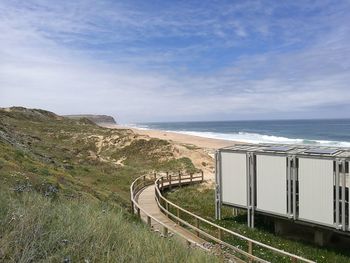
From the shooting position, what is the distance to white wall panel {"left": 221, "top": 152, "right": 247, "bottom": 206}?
16516 millimetres

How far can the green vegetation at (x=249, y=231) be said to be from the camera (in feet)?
41.0

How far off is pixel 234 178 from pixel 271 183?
2101 millimetres

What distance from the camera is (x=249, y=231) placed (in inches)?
617

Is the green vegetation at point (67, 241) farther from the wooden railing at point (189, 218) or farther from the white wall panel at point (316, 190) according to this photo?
the white wall panel at point (316, 190)

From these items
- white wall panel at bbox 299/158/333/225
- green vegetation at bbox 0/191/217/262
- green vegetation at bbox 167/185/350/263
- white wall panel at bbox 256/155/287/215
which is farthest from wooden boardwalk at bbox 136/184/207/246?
green vegetation at bbox 0/191/217/262

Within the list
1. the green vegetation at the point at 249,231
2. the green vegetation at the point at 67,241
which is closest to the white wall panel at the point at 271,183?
the green vegetation at the point at 249,231

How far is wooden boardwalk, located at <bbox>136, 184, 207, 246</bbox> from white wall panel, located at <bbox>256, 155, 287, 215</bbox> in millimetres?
3771

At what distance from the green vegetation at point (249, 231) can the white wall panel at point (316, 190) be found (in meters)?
1.08

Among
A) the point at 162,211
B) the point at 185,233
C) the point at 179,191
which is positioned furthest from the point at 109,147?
the point at 185,233

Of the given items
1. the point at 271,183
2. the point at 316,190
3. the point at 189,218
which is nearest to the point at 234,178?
the point at 271,183

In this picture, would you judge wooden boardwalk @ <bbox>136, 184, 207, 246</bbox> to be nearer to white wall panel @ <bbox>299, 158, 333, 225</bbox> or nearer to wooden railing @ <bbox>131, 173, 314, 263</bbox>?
wooden railing @ <bbox>131, 173, 314, 263</bbox>

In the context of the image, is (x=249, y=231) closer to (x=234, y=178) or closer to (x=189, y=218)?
(x=234, y=178)

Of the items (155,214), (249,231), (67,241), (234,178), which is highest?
(67,241)

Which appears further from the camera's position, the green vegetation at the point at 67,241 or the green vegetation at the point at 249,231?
the green vegetation at the point at 249,231
